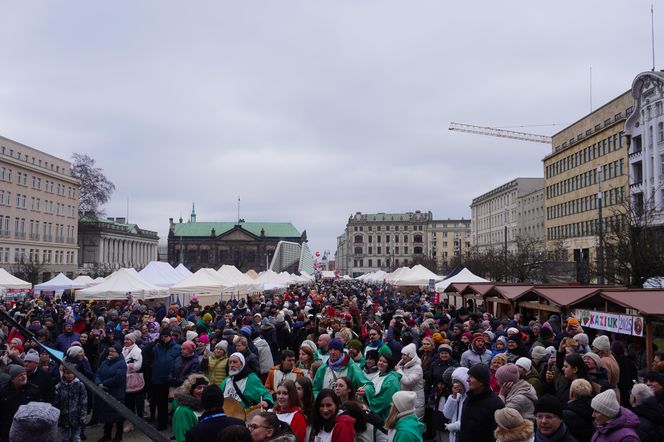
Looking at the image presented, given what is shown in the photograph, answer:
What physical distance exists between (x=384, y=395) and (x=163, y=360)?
→ 4959 millimetres

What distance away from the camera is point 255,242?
14900 centimetres

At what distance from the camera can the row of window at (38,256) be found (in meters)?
63.1

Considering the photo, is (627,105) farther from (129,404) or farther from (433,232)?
(433,232)

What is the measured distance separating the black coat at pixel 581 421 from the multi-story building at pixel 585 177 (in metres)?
44.3

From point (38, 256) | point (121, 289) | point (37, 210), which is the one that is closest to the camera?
point (121, 289)

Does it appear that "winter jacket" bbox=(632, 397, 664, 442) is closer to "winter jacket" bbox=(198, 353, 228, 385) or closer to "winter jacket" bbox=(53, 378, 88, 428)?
"winter jacket" bbox=(198, 353, 228, 385)

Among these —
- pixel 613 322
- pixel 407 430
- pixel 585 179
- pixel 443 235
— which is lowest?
pixel 407 430

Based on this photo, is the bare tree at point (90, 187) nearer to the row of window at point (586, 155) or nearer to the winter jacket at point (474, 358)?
the row of window at point (586, 155)

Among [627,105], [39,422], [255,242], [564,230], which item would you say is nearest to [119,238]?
[255,242]

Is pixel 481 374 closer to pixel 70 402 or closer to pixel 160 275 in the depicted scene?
pixel 70 402

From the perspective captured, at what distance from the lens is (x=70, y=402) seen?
852 cm

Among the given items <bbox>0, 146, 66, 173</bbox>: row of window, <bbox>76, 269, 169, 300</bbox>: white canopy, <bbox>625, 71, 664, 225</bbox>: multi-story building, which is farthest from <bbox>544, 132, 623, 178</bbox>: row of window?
<bbox>0, 146, 66, 173</bbox>: row of window

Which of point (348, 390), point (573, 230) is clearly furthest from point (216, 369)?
point (573, 230)

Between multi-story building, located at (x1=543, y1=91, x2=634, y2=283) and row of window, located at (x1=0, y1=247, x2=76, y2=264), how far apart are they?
5648 centimetres
